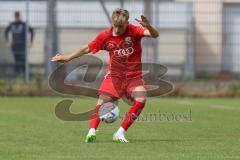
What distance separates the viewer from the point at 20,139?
12078mm

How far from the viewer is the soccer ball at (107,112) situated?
12398 millimetres

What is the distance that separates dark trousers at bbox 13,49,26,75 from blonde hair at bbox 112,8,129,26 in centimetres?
Result: 1447

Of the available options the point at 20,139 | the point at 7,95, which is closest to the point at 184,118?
the point at 20,139

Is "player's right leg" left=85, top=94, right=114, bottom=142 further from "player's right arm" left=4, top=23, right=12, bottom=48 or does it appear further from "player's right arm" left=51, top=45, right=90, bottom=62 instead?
"player's right arm" left=4, top=23, right=12, bottom=48

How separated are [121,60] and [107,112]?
77cm

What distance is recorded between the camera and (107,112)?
41.1 feet

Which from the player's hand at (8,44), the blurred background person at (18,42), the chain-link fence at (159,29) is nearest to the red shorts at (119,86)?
the chain-link fence at (159,29)

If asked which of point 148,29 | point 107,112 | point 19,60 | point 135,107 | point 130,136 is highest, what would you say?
point 148,29

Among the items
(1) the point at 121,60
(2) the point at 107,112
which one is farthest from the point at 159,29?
(1) the point at 121,60

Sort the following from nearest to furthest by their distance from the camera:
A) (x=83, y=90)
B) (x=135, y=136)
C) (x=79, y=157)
→ 1. (x=79, y=157)
2. (x=135, y=136)
3. (x=83, y=90)

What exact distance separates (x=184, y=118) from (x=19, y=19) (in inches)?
391

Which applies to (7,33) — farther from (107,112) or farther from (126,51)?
(126,51)

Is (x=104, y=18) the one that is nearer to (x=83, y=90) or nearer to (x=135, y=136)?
(x=83, y=90)

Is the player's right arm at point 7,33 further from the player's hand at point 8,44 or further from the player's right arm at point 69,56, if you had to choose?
the player's right arm at point 69,56
